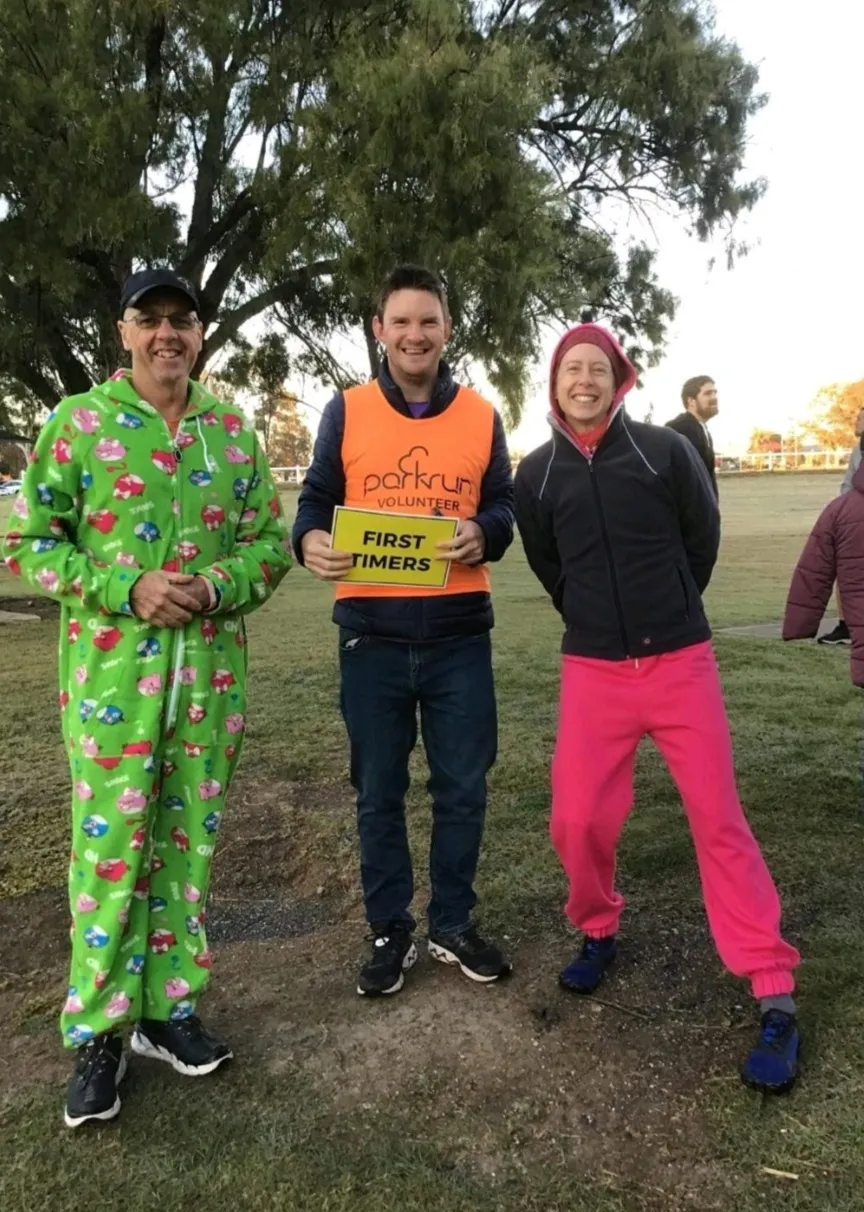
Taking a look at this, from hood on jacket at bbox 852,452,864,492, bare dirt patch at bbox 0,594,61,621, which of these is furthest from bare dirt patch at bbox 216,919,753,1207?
bare dirt patch at bbox 0,594,61,621

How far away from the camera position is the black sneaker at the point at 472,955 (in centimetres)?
305

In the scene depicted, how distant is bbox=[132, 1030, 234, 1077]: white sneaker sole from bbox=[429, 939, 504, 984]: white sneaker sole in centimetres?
75

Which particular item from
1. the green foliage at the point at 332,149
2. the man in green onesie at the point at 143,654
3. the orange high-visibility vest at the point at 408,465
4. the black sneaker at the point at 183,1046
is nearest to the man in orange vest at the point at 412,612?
the orange high-visibility vest at the point at 408,465

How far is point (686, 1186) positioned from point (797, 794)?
2.82 m

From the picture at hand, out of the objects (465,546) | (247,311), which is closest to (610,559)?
(465,546)

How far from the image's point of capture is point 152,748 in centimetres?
251

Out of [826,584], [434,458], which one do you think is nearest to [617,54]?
[826,584]

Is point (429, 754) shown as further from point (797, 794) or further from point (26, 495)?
point (797, 794)

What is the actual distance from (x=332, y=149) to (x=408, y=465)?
9.08m

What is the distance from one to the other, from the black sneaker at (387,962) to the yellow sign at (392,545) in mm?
1089

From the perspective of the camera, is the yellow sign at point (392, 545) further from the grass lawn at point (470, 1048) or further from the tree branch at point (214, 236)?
the tree branch at point (214, 236)

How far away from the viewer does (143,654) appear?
2.50 metres

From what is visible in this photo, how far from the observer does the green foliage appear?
10.1m

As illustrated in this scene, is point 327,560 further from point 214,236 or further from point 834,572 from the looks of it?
Answer: point 214,236
